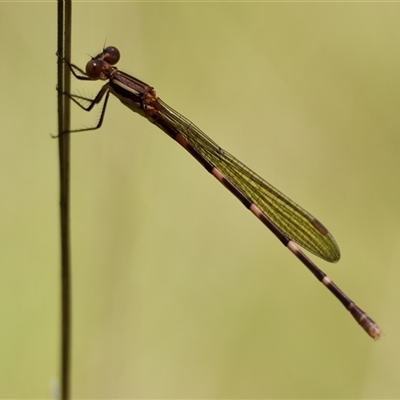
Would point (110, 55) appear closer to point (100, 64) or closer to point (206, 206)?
point (100, 64)

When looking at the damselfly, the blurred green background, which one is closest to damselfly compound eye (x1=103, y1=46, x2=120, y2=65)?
the damselfly

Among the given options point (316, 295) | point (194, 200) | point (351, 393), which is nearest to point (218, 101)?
point (194, 200)

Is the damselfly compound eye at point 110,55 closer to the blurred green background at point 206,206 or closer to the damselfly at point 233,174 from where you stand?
the damselfly at point 233,174

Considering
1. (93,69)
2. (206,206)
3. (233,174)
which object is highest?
(93,69)

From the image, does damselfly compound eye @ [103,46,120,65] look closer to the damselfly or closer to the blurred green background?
the damselfly

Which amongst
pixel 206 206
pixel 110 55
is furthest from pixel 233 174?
→ pixel 110 55
